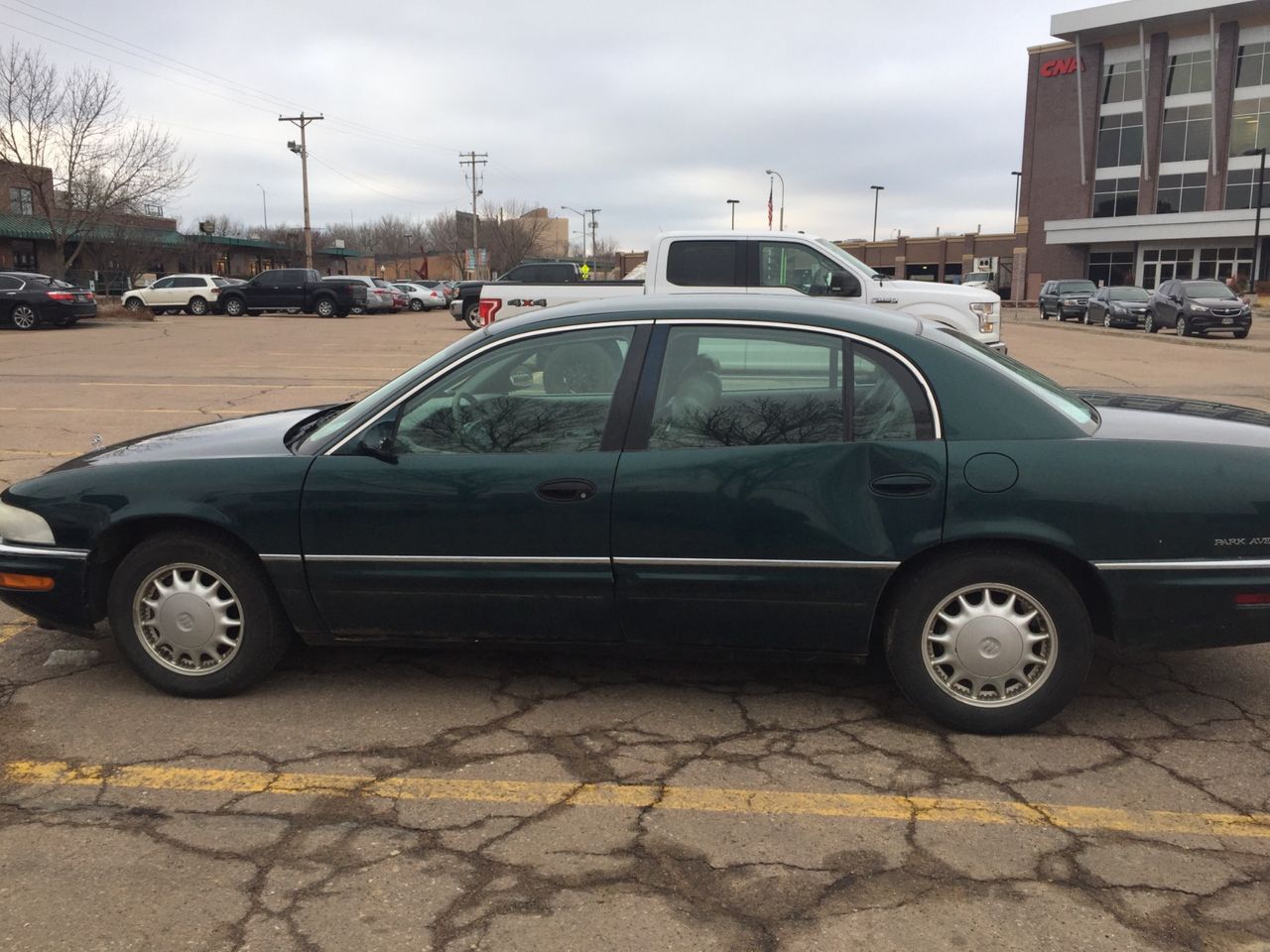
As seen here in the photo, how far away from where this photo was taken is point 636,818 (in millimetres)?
3150

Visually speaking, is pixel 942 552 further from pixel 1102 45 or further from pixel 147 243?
pixel 1102 45

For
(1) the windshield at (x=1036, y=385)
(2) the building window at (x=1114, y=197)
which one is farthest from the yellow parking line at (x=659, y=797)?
(2) the building window at (x=1114, y=197)

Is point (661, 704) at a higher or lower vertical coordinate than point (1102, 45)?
lower

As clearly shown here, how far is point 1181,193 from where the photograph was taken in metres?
60.6

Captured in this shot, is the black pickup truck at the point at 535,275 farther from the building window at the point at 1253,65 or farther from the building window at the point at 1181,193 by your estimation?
the building window at the point at 1253,65

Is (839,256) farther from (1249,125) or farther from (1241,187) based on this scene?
(1249,125)

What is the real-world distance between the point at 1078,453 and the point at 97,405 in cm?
1230

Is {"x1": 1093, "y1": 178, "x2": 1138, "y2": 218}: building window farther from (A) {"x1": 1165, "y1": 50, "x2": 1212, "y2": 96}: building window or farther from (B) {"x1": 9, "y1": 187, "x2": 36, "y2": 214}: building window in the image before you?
(B) {"x1": 9, "y1": 187, "x2": 36, "y2": 214}: building window

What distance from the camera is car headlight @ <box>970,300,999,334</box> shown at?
11531 mm

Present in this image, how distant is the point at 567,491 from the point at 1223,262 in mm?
66057

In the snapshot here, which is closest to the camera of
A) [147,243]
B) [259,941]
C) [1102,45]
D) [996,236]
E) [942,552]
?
[259,941]

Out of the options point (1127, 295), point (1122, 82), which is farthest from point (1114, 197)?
point (1127, 295)

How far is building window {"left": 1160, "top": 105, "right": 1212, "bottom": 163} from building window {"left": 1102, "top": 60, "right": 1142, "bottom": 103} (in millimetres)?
2457

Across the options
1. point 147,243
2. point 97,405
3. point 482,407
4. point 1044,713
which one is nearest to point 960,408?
point 1044,713
